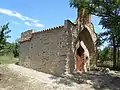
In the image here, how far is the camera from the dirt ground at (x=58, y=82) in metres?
17.5

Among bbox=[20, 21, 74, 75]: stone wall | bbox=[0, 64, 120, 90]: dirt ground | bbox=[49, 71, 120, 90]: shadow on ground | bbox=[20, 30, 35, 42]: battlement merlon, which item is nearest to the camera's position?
bbox=[0, 64, 120, 90]: dirt ground

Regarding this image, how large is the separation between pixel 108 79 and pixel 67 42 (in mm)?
4762

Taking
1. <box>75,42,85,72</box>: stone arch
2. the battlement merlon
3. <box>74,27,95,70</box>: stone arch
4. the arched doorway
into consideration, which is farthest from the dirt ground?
the battlement merlon

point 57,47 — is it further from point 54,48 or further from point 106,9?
point 106,9

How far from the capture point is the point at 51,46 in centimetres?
2270

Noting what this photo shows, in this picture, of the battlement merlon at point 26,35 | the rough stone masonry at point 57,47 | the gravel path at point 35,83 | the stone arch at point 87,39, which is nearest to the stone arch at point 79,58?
the rough stone masonry at point 57,47

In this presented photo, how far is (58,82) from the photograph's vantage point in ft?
61.2

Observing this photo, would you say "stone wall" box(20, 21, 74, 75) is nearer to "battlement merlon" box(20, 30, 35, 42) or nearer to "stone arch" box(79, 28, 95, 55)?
"battlement merlon" box(20, 30, 35, 42)

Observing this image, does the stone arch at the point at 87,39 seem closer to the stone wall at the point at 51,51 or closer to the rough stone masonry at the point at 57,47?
the rough stone masonry at the point at 57,47

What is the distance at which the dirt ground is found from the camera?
57.6ft

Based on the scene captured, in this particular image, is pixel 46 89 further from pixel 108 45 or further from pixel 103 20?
pixel 108 45

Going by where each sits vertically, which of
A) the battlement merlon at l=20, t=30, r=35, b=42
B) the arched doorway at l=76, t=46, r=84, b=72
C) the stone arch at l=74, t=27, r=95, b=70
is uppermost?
the battlement merlon at l=20, t=30, r=35, b=42

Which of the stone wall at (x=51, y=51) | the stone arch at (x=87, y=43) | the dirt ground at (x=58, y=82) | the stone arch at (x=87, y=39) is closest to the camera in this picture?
the dirt ground at (x=58, y=82)

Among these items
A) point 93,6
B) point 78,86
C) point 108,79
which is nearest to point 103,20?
point 93,6
